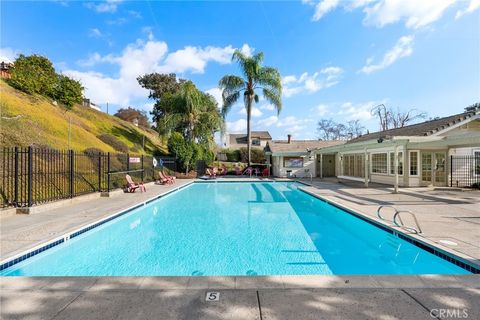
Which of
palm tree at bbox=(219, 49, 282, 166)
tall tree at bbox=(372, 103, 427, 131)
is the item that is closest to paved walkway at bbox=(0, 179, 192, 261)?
palm tree at bbox=(219, 49, 282, 166)

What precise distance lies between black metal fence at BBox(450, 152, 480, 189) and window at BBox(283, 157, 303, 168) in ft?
36.4

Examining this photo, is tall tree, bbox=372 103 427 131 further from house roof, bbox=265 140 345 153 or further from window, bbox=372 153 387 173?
window, bbox=372 153 387 173

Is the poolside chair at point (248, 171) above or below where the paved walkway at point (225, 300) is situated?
above

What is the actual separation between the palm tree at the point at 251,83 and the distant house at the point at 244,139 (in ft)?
82.1

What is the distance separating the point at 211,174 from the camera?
22656 millimetres

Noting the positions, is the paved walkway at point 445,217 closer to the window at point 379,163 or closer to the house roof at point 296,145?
the window at point 379,163

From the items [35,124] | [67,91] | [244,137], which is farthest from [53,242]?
[244,137]

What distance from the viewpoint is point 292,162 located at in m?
23.8

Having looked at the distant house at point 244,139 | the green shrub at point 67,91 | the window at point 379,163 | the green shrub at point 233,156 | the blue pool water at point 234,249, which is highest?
the green shrub at point 67,91

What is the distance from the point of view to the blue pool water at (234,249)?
4.61 metres

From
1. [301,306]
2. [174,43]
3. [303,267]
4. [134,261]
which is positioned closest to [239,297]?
[301,306]

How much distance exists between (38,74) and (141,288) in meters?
23.0
